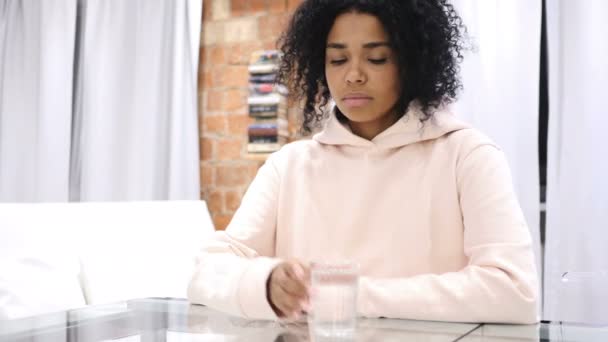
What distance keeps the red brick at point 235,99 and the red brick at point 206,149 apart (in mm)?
198

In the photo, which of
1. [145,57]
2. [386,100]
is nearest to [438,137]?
[386,100]

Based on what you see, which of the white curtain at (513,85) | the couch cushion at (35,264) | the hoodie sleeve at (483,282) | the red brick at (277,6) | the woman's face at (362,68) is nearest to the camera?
the hoodie sleeve at (483,282)

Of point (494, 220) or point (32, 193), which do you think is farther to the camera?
point (32, 193)

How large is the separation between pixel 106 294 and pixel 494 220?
4.80 ft

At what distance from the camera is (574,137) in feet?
8.79

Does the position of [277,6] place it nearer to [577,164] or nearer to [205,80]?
[205,80]

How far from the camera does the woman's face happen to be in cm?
144

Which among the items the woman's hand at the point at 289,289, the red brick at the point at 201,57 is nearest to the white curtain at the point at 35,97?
the red brick at the point at 201,57

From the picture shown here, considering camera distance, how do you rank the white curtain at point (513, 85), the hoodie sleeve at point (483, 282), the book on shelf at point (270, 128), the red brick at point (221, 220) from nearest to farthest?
the hoodie sleeve at point (483, 282) < the white curtain at point (513, 85) < the book on shelf at point (270, 128) < the red brick at point (221, 220)

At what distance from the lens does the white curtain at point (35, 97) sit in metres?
3.57

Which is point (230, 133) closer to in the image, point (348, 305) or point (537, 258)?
point (537, 258)

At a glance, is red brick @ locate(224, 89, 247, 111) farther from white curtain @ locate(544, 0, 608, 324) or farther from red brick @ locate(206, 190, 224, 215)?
white curtain @ locate(544, 0, 608, 324)

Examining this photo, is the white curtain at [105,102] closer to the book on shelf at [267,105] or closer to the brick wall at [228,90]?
the brick wall at [228,90]

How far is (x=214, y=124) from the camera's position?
3543 millimetres
